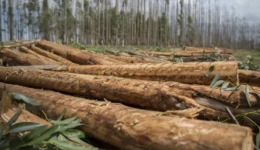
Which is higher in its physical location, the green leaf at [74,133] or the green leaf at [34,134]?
the green leaf at [34,134]

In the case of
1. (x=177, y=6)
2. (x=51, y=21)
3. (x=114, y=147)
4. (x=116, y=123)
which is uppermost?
(x=177, y=6)

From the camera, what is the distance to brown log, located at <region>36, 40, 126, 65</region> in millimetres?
3858

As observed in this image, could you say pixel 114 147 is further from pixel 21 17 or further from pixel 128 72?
pixel 21 17

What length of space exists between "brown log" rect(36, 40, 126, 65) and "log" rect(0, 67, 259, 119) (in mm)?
1153

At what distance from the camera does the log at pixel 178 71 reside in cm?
206

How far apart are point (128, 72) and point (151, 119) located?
1362 mm

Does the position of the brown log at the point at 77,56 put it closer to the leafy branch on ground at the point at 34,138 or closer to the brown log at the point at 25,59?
the brown log at the point at 25,59

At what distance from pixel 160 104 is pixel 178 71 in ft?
2.10

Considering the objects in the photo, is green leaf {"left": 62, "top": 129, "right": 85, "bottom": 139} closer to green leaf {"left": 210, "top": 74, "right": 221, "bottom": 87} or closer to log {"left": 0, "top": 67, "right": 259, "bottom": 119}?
log {"left": 0, "top": 67, "right": 259, "bottom": 119}

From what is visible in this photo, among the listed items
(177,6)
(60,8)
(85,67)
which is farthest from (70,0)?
(85,67)

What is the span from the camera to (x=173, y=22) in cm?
3931

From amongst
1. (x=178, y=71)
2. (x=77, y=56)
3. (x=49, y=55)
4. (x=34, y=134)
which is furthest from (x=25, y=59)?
(x=34, y=134)

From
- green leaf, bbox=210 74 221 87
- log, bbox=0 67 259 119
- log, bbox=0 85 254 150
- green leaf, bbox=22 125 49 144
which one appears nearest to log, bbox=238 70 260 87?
green leaf, bbox=210 74 221 87

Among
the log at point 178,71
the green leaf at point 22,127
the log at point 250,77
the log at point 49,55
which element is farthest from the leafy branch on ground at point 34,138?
the log at point 49,55
